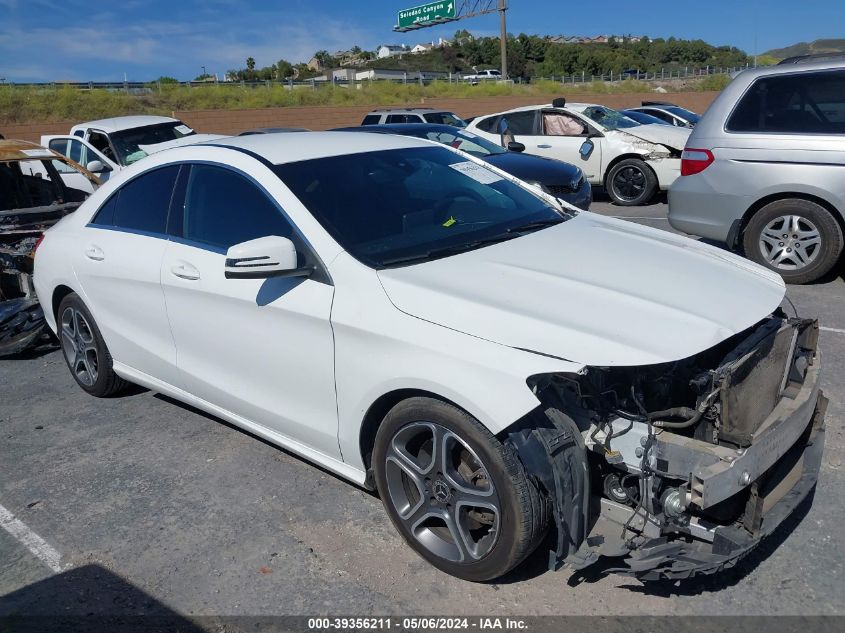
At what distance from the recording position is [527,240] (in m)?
3.55

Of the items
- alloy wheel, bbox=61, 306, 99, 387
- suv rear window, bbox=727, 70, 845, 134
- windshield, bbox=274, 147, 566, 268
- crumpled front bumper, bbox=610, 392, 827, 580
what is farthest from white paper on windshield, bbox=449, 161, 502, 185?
suv rear window, bbox=727, 70, 845, 134

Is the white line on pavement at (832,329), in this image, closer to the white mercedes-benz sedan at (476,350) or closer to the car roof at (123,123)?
the white mercedes-benz sedan at (476,350)

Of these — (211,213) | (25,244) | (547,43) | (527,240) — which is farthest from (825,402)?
(547,43)

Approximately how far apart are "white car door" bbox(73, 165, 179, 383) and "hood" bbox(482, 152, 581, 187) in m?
5.07

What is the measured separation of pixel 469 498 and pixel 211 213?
2083 millimetres

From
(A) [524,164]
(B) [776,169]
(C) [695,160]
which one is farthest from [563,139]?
(B) [776,169]

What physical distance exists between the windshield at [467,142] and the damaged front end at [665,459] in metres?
7.52

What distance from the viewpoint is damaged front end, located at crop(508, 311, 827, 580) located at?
2535 mm

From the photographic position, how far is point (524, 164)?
936 centimetres

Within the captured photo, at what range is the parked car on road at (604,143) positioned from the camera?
1144cm

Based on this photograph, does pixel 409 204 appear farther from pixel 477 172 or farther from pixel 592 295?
pixel 592 295

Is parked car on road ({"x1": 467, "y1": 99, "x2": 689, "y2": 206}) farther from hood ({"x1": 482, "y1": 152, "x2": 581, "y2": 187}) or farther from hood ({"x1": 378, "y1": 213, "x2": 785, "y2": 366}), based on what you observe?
hood ({"x1": 378, "y1": 213, "x2": 785, "y2": 366})

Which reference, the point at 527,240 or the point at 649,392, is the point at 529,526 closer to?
the point at 649,392

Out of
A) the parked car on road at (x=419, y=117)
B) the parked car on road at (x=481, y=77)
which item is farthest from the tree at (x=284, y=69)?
the parked car on road at (x=419, y=117)
